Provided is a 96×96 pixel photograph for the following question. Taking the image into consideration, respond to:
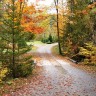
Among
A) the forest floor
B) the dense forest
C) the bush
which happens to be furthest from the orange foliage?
the forest floor

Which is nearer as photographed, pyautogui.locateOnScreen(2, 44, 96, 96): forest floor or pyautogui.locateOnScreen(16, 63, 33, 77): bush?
pyautogui.locateOnScreen(2, 44, 96, 96): forest floor

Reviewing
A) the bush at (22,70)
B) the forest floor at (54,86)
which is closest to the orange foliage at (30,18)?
the bush at (22,70)

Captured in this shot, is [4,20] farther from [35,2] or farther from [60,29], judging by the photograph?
[60,29]

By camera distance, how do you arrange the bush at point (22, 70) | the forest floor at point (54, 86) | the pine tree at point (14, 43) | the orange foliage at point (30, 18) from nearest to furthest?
the forest floor at point (54, 86)
the pine tree at point (14, 43)
the bush at point (22, 70)
the orange foliage at point (30, 18)

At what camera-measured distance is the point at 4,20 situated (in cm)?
1744

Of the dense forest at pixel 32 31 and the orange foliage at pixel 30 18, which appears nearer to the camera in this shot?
the dense forest at pixel 32 31

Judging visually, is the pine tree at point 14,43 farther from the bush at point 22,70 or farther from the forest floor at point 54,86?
the forest floor at point 54,86

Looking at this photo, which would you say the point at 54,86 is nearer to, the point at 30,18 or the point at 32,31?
the point at 32,31

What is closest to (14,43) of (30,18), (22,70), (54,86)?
(22,70)

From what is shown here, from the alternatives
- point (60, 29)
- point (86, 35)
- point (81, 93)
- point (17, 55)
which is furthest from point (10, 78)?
point (60, 29)

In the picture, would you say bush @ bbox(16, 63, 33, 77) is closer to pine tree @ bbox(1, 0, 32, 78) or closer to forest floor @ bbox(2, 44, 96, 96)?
pine tree @ bbox(1, 0, 32, 78)

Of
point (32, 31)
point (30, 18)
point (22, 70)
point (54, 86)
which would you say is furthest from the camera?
point (32, 31)

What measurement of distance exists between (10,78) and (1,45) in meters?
2.50

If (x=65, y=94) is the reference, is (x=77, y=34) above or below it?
above
